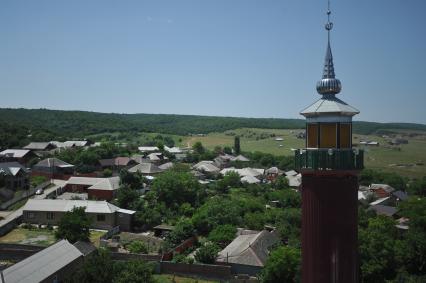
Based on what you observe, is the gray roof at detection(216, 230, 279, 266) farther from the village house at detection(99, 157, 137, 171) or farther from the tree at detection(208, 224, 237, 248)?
the village house at detection(99, 157, 137, 171)

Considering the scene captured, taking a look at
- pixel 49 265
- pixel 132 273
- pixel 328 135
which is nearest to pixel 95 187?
pixel 49 265

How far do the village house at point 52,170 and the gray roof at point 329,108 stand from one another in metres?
66.1

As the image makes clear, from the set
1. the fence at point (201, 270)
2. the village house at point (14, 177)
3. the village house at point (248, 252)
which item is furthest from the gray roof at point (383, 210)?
the village house at point (14, 177)

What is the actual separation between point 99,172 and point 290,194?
3601 centimetres

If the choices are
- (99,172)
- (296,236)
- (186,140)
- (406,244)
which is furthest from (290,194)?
(186,140)

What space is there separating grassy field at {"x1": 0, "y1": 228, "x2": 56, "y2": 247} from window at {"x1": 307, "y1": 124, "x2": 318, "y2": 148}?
3274cm

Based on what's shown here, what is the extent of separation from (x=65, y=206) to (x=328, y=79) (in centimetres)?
4212

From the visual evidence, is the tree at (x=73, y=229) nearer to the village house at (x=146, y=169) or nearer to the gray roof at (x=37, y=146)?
the village house at (x=146, y=169)

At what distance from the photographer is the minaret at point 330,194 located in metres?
13.0

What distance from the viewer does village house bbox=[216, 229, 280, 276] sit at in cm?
3516

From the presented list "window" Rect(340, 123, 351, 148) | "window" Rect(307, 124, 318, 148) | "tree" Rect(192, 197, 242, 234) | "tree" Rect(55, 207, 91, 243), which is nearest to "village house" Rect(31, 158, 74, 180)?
"tree" Rect(192, 197, 242, 234)

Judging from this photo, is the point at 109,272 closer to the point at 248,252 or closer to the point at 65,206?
the point at 248,252

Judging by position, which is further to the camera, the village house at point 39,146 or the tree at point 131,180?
the village house at point 39,146

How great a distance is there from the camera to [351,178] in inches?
526
